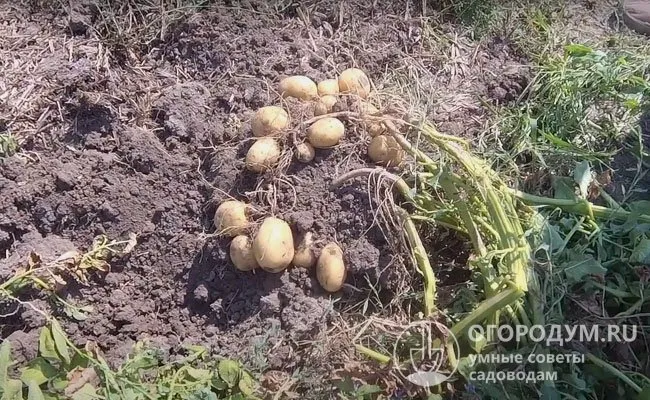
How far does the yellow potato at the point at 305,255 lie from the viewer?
196cm

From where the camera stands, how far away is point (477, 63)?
8.12ft

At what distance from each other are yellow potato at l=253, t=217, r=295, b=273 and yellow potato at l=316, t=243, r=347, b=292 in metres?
0.09

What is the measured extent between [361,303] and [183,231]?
0.59 meters

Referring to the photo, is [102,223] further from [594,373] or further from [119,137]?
[594,373]

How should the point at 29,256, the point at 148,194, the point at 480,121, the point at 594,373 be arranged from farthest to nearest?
the point at 480,121 < the point at 148,194 < the point at 29,256 < the point at 594,373

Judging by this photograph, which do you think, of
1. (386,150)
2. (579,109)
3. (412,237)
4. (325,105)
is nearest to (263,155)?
(325,105)

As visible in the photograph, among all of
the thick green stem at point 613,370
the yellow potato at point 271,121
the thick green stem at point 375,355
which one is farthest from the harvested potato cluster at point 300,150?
the thick green stem at point 613,370

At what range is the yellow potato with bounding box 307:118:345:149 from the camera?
2.01 m

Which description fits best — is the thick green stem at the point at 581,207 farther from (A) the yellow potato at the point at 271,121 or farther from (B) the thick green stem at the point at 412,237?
(A) the yellow potato at the point at 271,121

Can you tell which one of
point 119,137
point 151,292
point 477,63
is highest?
point 477,63

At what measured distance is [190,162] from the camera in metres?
2.16

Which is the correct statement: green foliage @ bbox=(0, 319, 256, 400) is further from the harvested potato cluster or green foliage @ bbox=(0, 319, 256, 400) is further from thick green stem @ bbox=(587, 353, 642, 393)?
thick green stem @ bbox=(587, 353, 642, 393)

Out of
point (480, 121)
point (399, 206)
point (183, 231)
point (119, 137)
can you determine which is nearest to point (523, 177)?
point (480, 121)

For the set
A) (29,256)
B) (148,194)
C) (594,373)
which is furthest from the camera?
(148,194)
